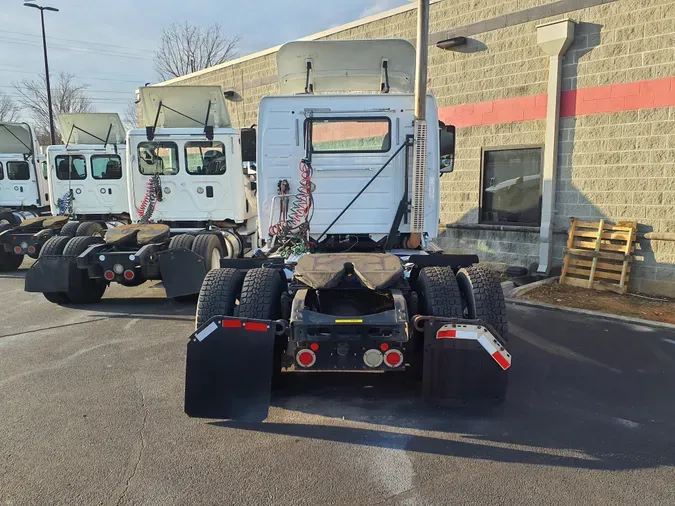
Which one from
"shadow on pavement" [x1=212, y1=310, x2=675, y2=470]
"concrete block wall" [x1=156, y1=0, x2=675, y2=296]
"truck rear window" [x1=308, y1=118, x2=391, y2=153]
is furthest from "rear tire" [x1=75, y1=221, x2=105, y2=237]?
"concrete block wall" [x1=156, y1=0, x2=675, y2=296]

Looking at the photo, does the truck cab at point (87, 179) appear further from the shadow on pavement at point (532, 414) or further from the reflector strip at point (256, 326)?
the reflector strip at point (256, 326)

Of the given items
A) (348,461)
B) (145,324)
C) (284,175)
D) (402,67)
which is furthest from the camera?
(145,324)

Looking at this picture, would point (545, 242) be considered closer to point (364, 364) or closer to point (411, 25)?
point (411, 25)

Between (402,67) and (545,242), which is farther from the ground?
(402,67)

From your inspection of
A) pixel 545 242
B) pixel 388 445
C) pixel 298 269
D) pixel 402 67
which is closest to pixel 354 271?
pixel 298 269

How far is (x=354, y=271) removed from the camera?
404 cm

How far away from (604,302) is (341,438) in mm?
5912

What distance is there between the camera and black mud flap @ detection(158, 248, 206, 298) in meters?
7.22

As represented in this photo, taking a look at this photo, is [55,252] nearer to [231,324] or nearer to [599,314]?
[231,324]

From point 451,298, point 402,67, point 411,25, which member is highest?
point 411,25

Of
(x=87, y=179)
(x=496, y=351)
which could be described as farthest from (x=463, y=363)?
(x=87, y=179)

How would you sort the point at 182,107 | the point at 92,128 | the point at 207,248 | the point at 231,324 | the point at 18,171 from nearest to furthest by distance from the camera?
the point at 231,324 → the point at 207,248 → the point at 182,107 → the point at 92,128 → the point at 18,171

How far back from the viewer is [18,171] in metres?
13.4

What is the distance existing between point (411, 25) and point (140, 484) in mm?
10799
